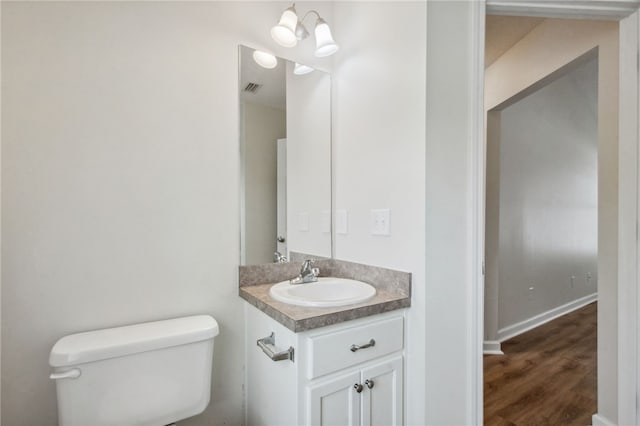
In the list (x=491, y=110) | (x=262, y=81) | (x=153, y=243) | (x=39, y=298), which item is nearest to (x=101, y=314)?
(x=39, y=298)

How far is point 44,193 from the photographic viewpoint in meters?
1.05

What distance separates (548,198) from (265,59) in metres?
3.42

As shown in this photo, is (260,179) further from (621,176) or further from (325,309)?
(621,176)

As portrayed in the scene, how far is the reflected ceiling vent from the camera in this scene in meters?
1.46

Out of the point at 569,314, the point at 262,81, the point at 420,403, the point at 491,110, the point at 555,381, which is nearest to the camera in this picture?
the point at 420,403

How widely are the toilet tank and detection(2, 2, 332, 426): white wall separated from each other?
→ 0.16m

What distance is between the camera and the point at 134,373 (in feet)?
3.37

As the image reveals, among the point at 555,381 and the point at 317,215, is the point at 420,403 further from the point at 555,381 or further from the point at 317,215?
the point at 555,381

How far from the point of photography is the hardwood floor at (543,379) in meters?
1.73

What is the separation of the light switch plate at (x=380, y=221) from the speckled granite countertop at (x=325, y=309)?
174mm

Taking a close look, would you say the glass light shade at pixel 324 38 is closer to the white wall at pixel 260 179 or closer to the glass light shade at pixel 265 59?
the glass light shade at pixel 265 59

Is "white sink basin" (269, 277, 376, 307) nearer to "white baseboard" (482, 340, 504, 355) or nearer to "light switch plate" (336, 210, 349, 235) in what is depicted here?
"light switch plate" (336, 210, 349, 235)

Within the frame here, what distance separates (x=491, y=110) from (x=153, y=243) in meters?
2.78

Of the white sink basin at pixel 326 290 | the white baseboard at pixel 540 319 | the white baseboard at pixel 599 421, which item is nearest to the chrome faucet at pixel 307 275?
the white sink basin at pixel 326 290
